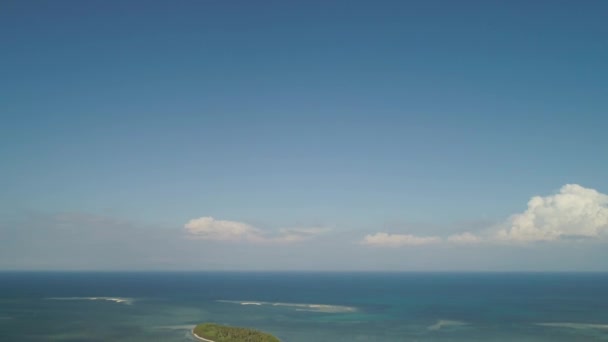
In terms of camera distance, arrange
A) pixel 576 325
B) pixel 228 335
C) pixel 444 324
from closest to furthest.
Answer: pixel 228 335
pixel 576 325
pixel 444 324

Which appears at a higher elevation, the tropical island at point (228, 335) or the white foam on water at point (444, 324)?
the tropical island at point (228, 335)

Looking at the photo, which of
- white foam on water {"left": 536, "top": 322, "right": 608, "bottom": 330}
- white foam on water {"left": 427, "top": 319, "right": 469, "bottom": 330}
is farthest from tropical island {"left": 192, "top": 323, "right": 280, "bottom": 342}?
white foam on water {"left": 536, "top": 322, "right": 608, "bottom": 330}

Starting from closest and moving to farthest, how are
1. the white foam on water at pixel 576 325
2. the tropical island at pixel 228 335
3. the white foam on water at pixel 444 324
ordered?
the tropical island at pixel 228 335 → the white foam on water at pixel 444 324 → the white foam on water at pixel 576 325

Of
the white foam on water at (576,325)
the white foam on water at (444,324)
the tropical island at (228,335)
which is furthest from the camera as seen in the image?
the white foam on water at (576,325)

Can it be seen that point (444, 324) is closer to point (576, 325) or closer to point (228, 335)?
point (576, 325)

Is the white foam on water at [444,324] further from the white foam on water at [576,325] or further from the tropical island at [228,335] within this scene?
the tropical island at [228,335]

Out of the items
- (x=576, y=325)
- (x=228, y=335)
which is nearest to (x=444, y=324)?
(x=576, y=325)

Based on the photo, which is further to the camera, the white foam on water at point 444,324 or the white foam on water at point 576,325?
the white foam on water at point 576,325

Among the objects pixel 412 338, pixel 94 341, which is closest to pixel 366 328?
pixel 412 338

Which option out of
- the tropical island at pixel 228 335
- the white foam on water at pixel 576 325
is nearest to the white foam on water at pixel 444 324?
the white foam on water at pixel 576 325
